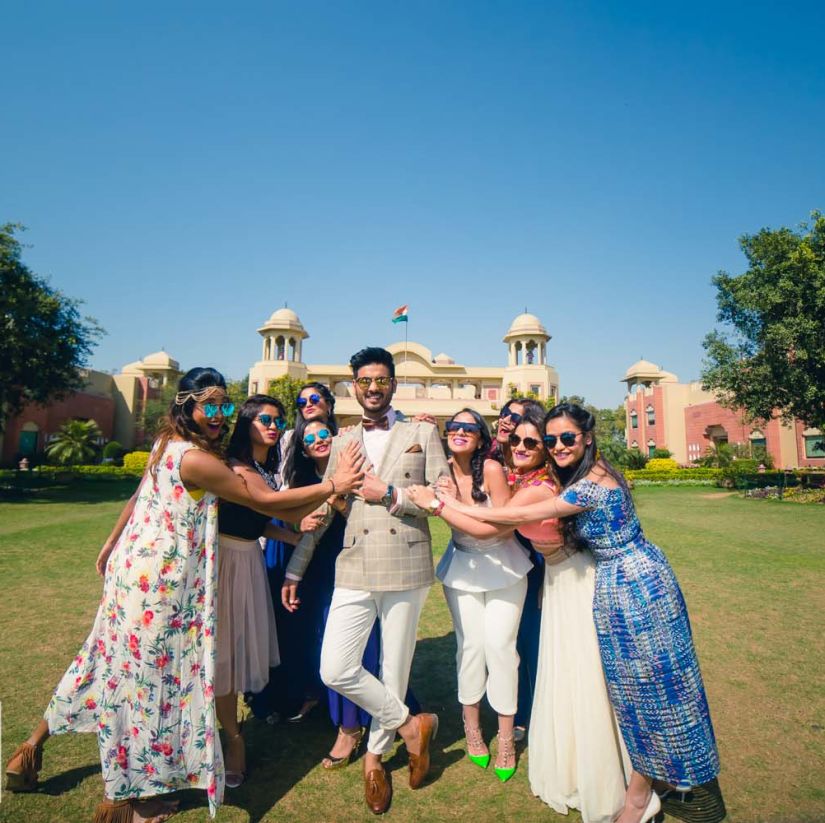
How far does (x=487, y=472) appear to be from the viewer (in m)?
3.07

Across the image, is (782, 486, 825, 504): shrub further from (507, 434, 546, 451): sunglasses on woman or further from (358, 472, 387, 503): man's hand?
(358, 472, 387, 503): man's hand

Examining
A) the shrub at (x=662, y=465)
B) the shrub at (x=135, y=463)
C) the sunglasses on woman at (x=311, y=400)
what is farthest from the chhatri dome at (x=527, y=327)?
the sunglasses on woman at (x=311, y=400)

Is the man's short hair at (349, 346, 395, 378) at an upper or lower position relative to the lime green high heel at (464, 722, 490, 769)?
upper

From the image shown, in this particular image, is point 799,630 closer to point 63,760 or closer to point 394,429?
point 394,429

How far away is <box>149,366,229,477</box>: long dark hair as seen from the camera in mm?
2520

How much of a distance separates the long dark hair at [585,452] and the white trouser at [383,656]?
99 centimetres

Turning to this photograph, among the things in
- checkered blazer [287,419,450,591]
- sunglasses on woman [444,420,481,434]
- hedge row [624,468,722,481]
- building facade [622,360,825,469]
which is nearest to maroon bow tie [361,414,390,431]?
checkered blazer [287,419,450,591]

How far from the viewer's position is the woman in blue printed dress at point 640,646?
2.33m

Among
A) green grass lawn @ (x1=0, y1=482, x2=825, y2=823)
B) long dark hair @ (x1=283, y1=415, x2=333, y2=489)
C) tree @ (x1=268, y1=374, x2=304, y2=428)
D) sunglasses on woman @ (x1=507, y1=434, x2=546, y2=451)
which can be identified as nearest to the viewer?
green grass lawn @ (x1=0, y1=482, x2=825, y2=823)

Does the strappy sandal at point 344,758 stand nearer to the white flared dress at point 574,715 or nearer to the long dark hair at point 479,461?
the white flared dress at point 574,715

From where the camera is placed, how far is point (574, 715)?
101 inches

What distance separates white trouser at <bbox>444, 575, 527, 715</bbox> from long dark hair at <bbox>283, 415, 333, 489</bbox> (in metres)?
1.26

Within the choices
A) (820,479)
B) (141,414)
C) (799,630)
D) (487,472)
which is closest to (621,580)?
(487,472)

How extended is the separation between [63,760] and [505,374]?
134 feet
